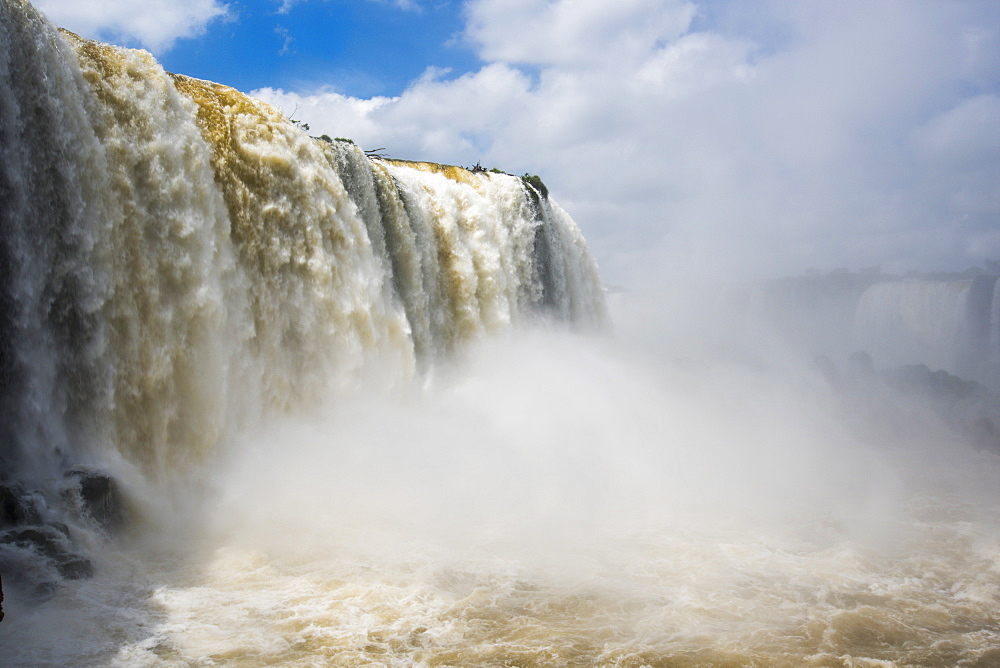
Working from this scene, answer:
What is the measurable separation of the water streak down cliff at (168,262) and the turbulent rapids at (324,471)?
0.03m

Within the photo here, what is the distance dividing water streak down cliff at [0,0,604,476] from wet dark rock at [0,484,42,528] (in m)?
0.61

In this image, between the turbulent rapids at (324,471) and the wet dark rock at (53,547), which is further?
the wet dark rock at (53,547)

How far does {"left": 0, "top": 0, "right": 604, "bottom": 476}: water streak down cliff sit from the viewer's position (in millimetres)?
6980

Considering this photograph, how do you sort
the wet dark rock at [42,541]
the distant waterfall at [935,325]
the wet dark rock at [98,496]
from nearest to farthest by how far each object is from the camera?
the wet dark rock at [42,541] < the wet dark rock at [98,496] < the distant waterfall at [935,325]

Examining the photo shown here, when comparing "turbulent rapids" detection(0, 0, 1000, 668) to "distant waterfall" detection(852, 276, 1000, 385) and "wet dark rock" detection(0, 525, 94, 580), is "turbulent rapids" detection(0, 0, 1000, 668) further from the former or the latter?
"distant waterfall" detection(852, 276, 1000, 385)

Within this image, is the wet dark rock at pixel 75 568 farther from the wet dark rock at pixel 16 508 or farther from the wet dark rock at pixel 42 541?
the wet dark rock at pixel 16 508

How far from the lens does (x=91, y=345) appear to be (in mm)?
7578

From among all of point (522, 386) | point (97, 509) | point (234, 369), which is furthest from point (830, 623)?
point (522, 386)

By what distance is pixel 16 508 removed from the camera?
6203mm

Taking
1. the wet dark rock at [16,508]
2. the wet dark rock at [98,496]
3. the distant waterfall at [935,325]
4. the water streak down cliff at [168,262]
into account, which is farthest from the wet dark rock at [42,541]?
the distant waterfall at [935,325]

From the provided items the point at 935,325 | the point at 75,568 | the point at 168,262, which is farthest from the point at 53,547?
the point at 935,325

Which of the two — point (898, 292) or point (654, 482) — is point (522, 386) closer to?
point (654, 482)

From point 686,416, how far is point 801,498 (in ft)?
14.8

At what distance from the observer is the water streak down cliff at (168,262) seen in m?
6.98
